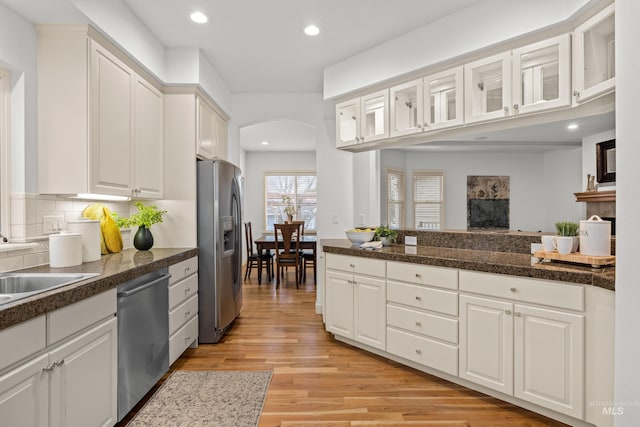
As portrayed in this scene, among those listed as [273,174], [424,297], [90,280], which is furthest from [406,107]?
[273,174]

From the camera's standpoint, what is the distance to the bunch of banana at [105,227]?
2697 mm

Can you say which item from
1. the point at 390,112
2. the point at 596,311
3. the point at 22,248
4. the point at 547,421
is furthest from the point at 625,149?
the point at 22,248

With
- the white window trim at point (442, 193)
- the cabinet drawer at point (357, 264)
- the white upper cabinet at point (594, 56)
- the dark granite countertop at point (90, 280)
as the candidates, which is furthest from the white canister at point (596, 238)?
the dark granite countertop at point (90, 280)

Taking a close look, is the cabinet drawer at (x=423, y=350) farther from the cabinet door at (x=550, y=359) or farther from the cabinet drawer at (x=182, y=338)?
the cabinet drawer at (x=182, y=338)

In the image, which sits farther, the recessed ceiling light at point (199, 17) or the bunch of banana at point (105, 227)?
the recessed ceiling light at point (199, 17)

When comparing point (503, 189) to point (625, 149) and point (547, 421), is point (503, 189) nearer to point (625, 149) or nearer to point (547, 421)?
point (625, 149)

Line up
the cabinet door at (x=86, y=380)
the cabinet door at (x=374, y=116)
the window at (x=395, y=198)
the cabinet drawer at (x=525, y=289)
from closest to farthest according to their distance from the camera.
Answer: the cabinet door at (x=86, y=380) → the cabinet drawer at (x=525, y=289) → the cabinet door at (x=374, y=116) → the window at (x=395, y=198)

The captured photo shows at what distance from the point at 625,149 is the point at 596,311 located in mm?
868

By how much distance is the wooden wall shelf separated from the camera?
2.21m

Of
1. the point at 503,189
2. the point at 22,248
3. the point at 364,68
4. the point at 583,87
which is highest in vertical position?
the point at 364,68

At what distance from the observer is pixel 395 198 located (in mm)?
3469

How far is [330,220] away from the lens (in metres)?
4.34

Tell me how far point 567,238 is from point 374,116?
1925 millimetres

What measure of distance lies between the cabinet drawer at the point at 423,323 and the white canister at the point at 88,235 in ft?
6.98
